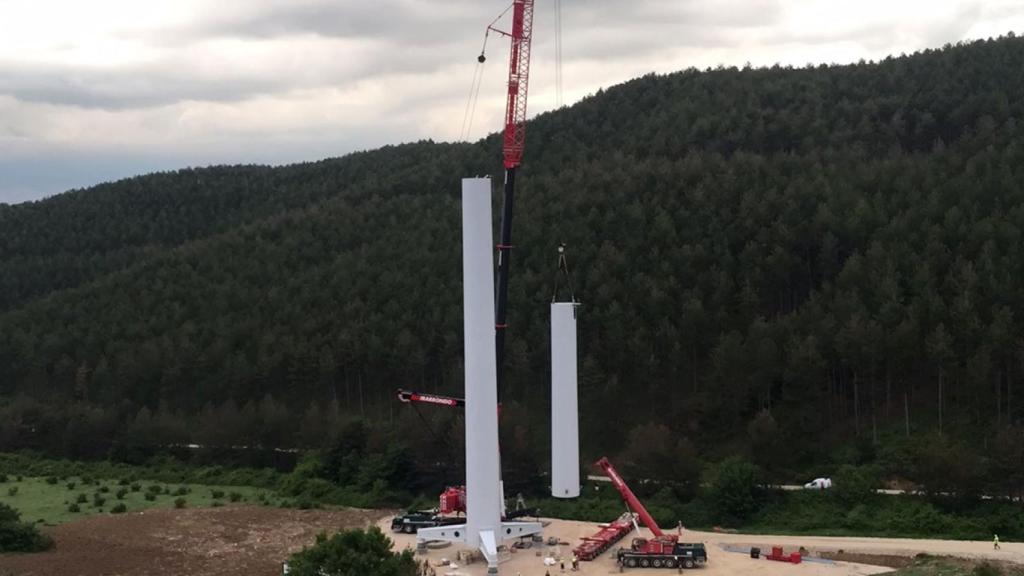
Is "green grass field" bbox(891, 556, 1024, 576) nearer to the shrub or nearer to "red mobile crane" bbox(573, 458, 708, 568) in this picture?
the shrub

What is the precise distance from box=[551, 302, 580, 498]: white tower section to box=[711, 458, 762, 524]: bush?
305 inches

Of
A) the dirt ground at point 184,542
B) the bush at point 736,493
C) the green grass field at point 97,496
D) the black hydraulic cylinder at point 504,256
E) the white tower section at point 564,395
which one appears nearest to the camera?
the dirt ground at point 184,542

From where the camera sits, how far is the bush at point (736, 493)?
146 feet

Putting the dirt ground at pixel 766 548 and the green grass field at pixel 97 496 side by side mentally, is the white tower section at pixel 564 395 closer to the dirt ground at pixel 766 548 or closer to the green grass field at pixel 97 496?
the dirt ground at pixel 766 548

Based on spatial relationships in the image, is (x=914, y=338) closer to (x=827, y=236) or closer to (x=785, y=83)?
(x=827, y=236)

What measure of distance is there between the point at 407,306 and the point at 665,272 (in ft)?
60.2

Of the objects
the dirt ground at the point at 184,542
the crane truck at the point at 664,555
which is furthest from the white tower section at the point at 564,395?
the dirt ground at the point at 184,542

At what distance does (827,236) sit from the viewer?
202 ft

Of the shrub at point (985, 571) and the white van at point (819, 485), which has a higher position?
the shrub at point (985, 571)

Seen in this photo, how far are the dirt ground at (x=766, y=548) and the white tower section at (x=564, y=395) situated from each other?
2.96 metres

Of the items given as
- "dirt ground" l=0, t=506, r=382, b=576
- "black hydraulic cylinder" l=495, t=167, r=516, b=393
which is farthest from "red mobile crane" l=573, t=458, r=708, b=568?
"dirt ground" l=0, t=506, r=382, b=576

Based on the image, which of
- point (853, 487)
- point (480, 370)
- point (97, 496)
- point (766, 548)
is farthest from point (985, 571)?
point (97, 496)

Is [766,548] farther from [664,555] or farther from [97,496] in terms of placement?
[97,496]

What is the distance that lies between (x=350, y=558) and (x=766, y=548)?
17.9m
